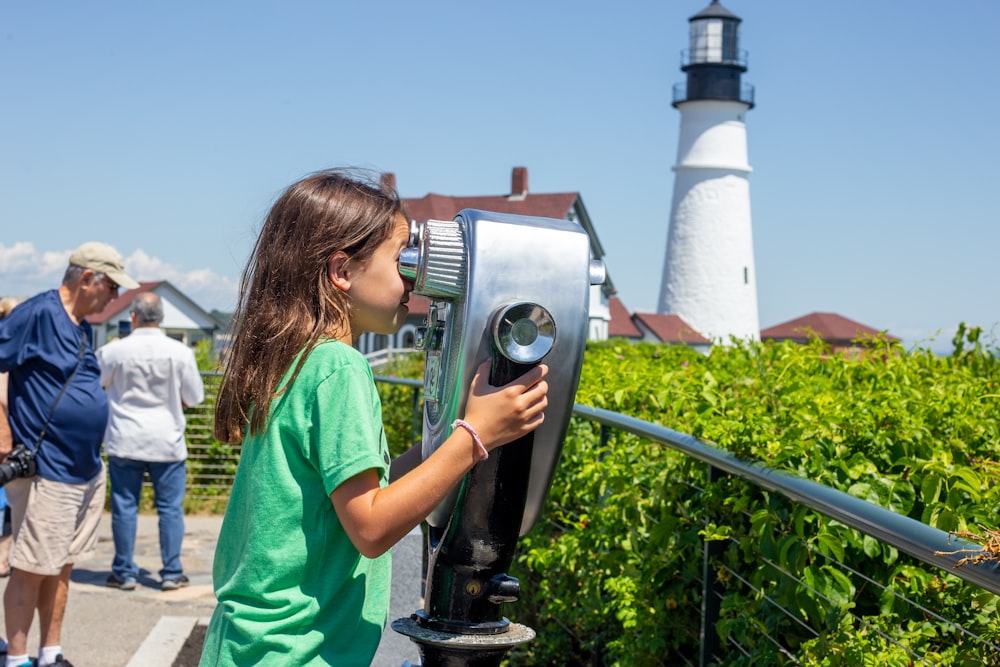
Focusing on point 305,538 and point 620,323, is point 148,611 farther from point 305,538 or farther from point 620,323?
point 620,323

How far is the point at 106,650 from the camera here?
5.36m

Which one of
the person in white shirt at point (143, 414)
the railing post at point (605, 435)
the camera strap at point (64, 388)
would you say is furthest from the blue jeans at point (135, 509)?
the railing post at point (605, 435)

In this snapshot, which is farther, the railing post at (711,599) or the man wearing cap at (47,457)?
the man wearing cap at (47,457)

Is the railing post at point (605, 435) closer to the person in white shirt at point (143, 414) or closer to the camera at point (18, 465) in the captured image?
the camera at point (18, 465)

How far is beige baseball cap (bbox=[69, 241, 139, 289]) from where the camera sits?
5060 millimetres

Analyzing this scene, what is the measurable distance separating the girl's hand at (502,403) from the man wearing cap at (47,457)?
3.47 meters

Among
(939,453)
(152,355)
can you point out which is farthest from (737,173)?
(939,453)

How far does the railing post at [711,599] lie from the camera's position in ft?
10.3

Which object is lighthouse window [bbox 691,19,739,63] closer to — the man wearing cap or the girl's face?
the man wearing cap

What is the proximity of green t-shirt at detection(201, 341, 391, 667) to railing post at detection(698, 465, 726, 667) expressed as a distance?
134cm

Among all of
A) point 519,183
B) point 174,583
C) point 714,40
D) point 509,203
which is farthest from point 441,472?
point 714,40

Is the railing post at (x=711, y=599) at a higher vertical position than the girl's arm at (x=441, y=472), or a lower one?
lower

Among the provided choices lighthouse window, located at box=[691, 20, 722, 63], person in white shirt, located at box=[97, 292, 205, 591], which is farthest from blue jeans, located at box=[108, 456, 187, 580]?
lighthouse window, located at box=[691, 20, 722, 63]

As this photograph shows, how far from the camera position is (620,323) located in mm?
50781
